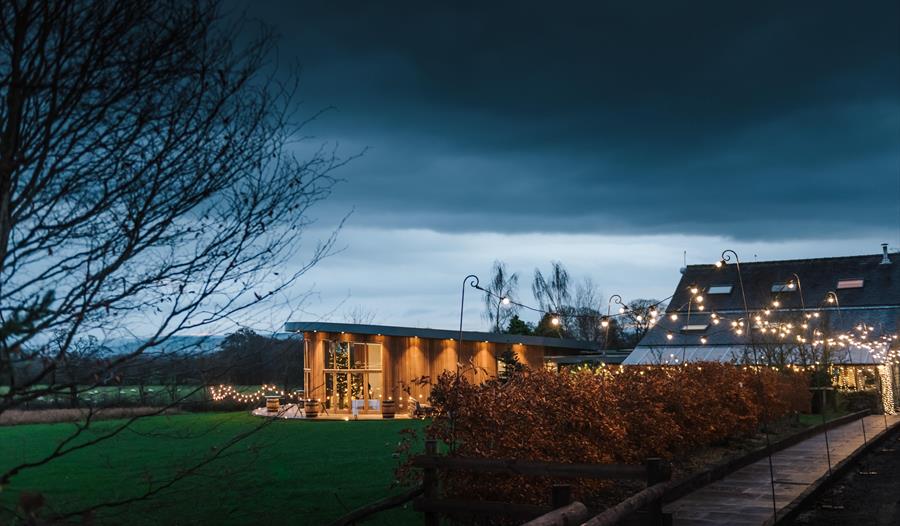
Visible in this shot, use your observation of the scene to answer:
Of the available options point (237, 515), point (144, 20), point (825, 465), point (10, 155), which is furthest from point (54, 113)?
point (825, 465)

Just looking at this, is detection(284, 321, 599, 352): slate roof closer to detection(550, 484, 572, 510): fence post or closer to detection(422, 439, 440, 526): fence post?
detection(422, 439, 440, 526): fence post

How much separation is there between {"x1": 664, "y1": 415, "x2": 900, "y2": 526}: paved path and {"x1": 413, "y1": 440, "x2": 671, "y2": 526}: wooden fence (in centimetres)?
215

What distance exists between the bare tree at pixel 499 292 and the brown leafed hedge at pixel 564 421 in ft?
153

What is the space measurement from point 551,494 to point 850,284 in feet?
112

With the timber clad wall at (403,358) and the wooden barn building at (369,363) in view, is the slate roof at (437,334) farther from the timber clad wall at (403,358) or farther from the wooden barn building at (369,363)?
the timber clad wall at (403,358)

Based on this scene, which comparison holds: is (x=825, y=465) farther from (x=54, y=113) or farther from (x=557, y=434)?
(x=54, y=113)

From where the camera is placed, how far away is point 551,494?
689 centimetres

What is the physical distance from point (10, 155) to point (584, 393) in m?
7.74

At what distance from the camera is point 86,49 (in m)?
3.89

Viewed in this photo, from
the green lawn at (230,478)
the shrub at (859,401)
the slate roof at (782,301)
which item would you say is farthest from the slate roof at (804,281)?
the green lawn at (230,478)

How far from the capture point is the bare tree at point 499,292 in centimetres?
6172

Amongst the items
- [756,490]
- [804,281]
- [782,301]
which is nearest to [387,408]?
[782,301]

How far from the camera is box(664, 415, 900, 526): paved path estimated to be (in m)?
9.30

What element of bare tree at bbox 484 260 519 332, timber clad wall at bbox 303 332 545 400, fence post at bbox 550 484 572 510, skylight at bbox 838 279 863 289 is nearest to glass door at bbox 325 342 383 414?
timber clad wall at bbox 303 332 545 400
